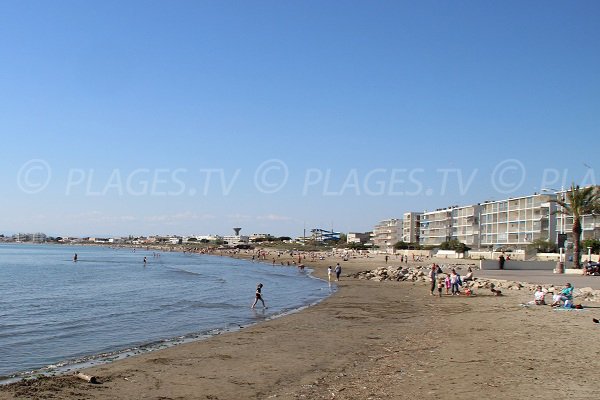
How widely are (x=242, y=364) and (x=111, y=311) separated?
1567 cm

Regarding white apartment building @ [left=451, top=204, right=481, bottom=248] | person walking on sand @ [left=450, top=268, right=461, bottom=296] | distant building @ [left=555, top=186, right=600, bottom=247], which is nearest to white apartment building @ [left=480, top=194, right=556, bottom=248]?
white apartment building @ [left=451, top=204, right=481, bottom=248]

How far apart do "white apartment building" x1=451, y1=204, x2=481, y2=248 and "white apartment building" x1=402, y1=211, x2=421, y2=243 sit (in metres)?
22.4

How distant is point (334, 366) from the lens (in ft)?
42.7

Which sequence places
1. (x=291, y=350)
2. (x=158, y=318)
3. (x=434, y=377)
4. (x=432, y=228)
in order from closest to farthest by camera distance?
(x=434, y=377)
(x=291, y=350)
(x=158, y=318)
(x=432, y=228)

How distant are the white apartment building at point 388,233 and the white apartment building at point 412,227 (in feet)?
19.7

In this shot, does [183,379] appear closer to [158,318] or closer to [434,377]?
[434,377]

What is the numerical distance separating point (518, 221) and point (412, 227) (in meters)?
51.7

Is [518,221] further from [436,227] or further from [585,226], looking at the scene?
[436,227]

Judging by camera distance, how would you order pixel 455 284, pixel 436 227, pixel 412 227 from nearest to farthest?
1. pixel 455 284
2. pixel 436 227
3. pixel 412 227

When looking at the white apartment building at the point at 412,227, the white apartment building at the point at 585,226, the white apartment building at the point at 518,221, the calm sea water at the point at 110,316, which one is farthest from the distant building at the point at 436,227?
the calm sea water at the point at 110,316

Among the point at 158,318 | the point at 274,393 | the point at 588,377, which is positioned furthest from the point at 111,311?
the point at 588,377

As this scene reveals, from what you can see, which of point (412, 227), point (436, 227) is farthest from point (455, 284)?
point (412, 227)

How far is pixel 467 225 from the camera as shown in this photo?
A: 4434 inches

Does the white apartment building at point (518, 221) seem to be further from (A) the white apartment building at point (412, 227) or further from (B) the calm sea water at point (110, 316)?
(B) the calm sea water at point (110, 316)
